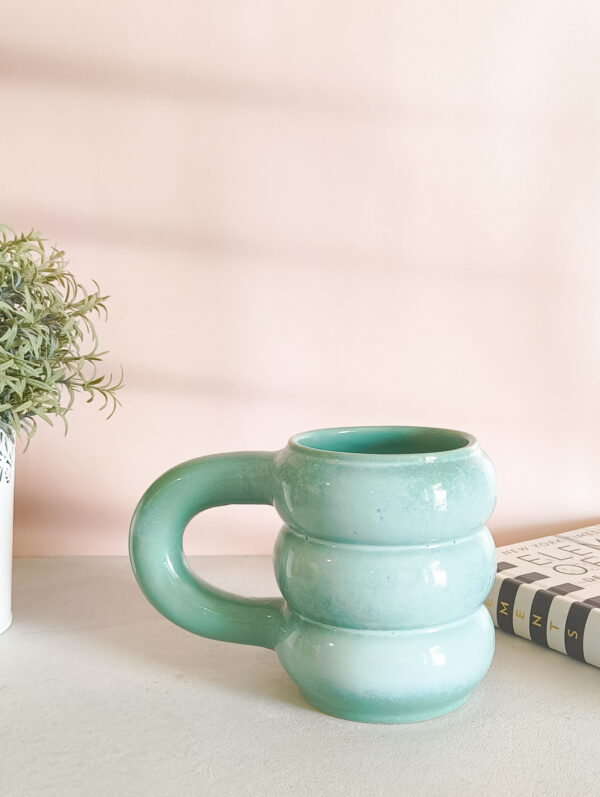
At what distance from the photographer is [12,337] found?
0.53 m

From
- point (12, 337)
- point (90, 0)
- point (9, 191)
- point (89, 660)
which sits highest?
point (90, 0)

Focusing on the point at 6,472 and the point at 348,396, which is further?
the point at 348,396

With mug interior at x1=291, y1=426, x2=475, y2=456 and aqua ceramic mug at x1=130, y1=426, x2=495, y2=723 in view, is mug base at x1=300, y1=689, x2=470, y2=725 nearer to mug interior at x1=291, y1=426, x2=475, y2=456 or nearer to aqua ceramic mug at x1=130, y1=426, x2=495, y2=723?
aqua ceramic mug at x1=130, y1=426, x2=495, y2=723

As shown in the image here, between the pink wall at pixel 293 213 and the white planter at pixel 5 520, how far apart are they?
0.18m

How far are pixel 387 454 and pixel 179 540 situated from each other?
0.15 meters

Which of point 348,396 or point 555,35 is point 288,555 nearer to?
point 348,396

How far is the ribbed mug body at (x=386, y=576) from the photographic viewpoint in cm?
42

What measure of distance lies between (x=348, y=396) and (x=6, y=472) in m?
0.35

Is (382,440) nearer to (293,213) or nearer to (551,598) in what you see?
(551,598)

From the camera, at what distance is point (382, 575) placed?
423 mm

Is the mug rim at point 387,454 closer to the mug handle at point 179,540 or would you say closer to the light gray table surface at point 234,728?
the mug handle at point 179,540

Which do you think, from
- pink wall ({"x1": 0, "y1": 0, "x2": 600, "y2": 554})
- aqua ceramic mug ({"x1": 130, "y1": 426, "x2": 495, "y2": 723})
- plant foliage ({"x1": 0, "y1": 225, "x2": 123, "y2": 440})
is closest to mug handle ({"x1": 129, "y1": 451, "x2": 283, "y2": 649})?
aqua ceramic mug ({"x1": 130, "y1": 426, "x2": 495, "y2": 723})

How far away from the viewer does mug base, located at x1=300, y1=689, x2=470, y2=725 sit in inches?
17.3

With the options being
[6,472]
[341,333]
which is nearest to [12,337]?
[6,472]
